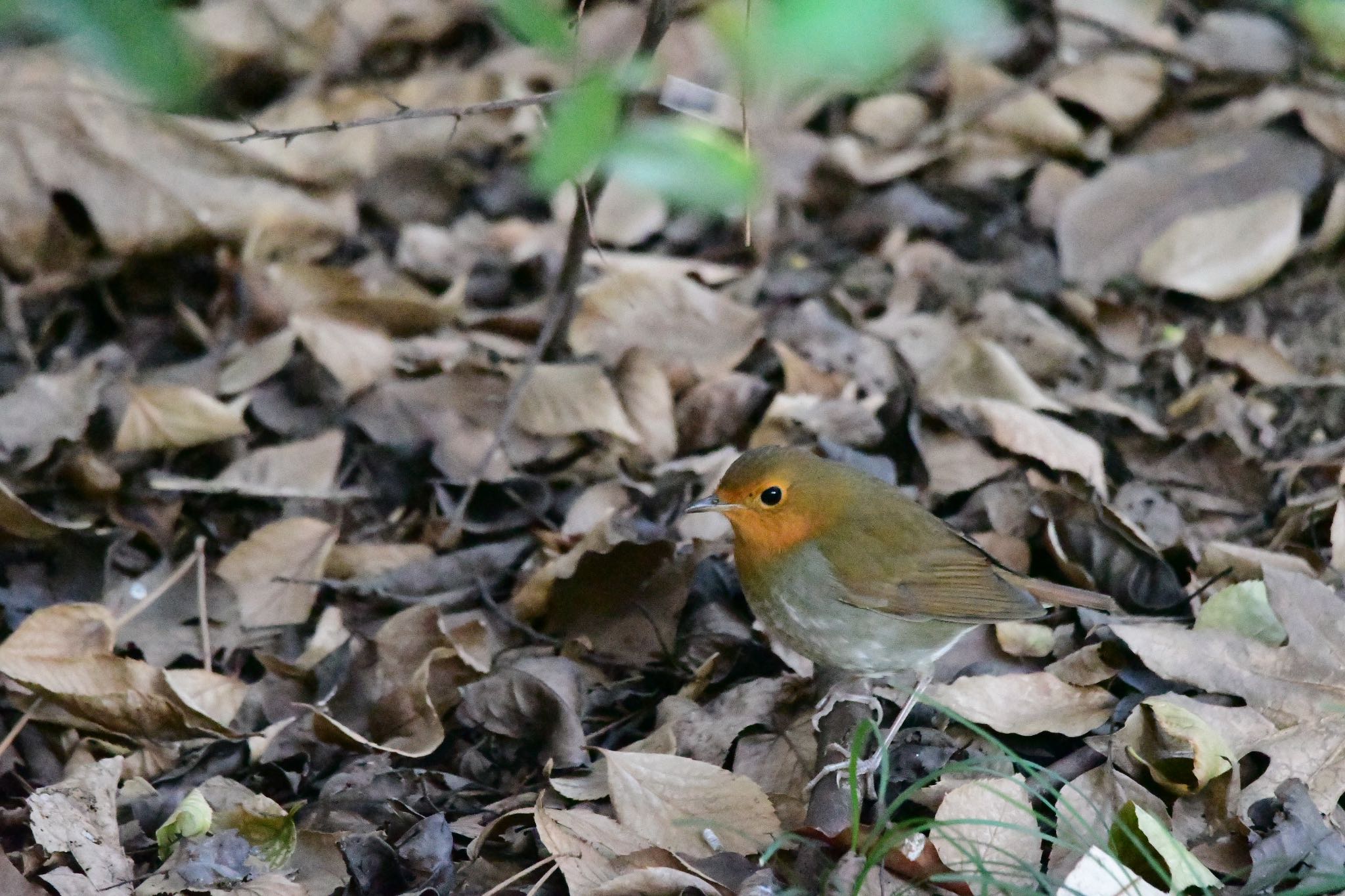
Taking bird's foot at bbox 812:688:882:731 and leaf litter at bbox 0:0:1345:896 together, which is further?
bird's foot at bbox 812:688:882:731

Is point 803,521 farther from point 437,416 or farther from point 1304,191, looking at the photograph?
point 1304,191

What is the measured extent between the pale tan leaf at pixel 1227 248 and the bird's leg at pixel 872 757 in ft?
7.38

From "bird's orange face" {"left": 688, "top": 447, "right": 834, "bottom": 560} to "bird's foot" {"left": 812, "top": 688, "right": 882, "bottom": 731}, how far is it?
44cm

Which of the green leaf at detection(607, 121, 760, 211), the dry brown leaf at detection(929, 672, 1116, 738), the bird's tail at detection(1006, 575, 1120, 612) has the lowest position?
the dry brown leaf at detection(929, 672, 1116, 738)

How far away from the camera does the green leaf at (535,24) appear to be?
8.59 feet

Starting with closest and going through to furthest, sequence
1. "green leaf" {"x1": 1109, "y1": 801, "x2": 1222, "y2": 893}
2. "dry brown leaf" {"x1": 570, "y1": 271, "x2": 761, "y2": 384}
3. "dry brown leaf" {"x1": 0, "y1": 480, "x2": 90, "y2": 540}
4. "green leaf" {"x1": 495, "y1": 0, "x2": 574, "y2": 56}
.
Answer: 1. "green leaf" {"x1": 495, "y1": 0, "x2": 574, "y2": 56}
2. "green leaf" {"x1": 1109, "y1": 801, "x2": 1222, "y2": 893}
3. "dry brown leaf" {"x1": 0, "y1": 480, "x2": 90, "y2": 540}
4. "dry brown leaf" {"x1": 570, "y1": 271, "x2": 761, "y2": 384}

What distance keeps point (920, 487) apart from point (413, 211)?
8.66 ft

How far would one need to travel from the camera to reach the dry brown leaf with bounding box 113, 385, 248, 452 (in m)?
4.28

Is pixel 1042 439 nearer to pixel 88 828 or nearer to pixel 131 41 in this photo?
pixel 88 828

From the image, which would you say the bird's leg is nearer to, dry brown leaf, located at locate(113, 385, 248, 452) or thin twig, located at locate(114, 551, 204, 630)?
thin twig, located at locate(114, 551, 204, 630)

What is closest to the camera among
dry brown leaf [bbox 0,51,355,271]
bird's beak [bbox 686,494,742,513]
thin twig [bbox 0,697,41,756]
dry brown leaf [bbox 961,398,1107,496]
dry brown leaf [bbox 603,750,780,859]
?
dry brown leaf [bbox 603,750,780,859]

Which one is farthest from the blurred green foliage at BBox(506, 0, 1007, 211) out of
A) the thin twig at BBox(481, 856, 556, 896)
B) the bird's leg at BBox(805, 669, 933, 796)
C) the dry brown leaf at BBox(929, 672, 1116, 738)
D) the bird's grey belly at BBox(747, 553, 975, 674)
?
the thin twig at BBox(481, 856, 556, 896)

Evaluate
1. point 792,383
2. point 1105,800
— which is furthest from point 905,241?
point 1105,800

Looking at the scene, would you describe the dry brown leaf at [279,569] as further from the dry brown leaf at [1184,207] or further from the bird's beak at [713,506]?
the dry brown leaf at [1184,207]
